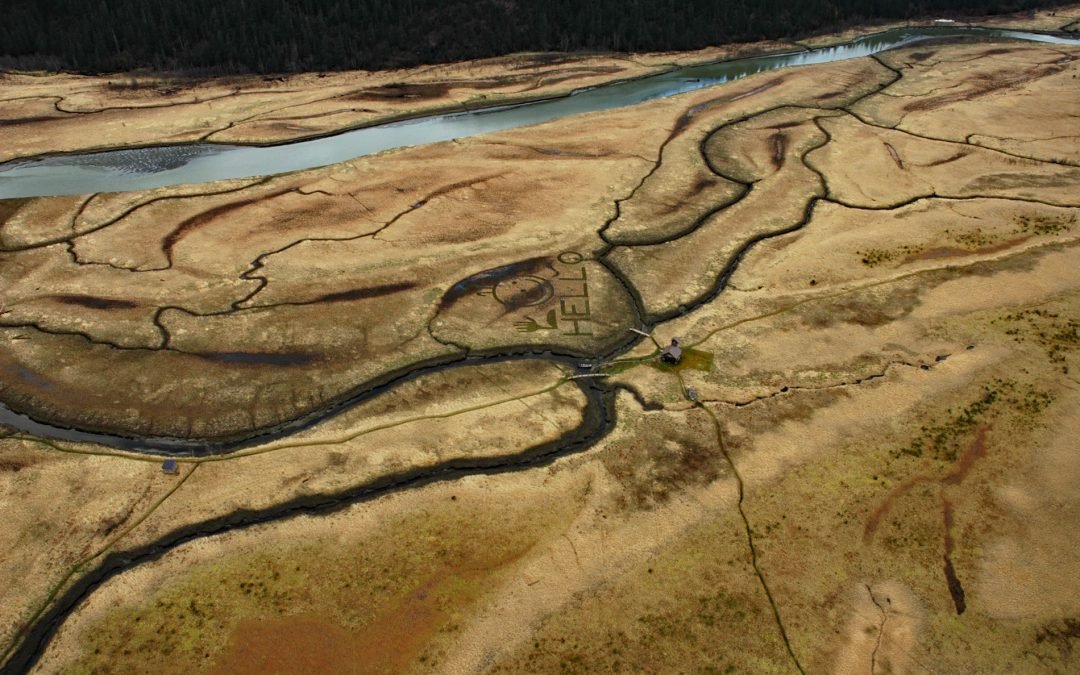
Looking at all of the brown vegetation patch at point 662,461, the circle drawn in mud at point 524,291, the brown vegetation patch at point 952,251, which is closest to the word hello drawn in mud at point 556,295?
the circle drawn in mud at point 524,291

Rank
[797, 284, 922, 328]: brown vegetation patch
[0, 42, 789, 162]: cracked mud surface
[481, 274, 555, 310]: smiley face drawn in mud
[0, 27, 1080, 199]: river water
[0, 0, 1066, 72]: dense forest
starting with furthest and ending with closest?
[0, 0, 1066, 72]: dense forest
[0, 42, 789, 162]: cracked mud surface
[0, 27, 1080, 199]: river water
[481, 274, 555, 310]: smiley face drawn in mud
[797, 284, 922, 328]: brown vegetation patch

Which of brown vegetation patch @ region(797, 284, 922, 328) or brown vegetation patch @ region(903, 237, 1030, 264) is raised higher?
brown vegetation patch @ region(903, 237, 1030, 264)

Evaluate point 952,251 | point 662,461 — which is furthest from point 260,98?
point 952,251

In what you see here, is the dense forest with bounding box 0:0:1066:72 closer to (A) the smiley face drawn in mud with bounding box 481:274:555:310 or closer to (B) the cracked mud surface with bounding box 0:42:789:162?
(B) the cracked mud surface with bounding box 0:42:789:162

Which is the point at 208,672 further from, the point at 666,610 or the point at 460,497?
the point at 666,610

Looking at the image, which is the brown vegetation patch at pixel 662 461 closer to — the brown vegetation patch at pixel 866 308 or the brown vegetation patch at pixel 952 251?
the brown vegetation patch at pixel 866 308

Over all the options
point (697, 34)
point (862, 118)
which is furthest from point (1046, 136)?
point (697, 34)

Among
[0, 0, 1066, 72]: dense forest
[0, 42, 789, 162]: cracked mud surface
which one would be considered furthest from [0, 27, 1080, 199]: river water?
[0, 0, 1066, 72]: dense forest
